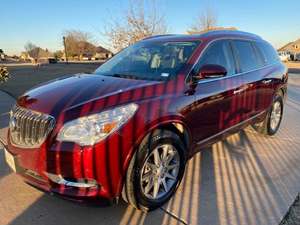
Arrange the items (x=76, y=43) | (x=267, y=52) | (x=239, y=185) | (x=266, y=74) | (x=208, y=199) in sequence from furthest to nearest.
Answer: (x=76, y=43) → (x=267, y=52) → (x=266, y=74) → (x=239, y=185) → (x=208, y=199)

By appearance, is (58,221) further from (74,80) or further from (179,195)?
(74,80)

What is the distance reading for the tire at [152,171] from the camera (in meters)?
3.05

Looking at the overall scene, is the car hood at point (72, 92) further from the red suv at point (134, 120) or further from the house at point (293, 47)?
the house at point (293, 47)

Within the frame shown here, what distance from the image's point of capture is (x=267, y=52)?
19.5 ft

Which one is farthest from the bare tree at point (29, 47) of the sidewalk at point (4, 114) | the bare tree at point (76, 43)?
the sidewalk at point (4, 114)

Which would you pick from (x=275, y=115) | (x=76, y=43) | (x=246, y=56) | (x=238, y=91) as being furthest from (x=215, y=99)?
(x=76, y=43)

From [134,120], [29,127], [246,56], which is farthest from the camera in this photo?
[246,56]

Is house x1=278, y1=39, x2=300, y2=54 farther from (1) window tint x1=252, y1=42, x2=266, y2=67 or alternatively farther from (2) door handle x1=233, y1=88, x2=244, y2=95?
(2) door handle x1=233, y1=88, x2=244, y2=95

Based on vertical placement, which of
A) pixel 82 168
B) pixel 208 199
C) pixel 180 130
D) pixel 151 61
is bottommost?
pixel 208 199

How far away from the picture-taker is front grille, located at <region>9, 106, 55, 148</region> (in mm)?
2893

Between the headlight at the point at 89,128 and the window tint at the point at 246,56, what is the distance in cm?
270

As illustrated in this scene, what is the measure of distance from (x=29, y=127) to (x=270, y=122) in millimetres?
4560

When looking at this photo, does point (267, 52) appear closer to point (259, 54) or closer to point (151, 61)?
point (259, 54)

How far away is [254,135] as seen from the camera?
20.4 feet
